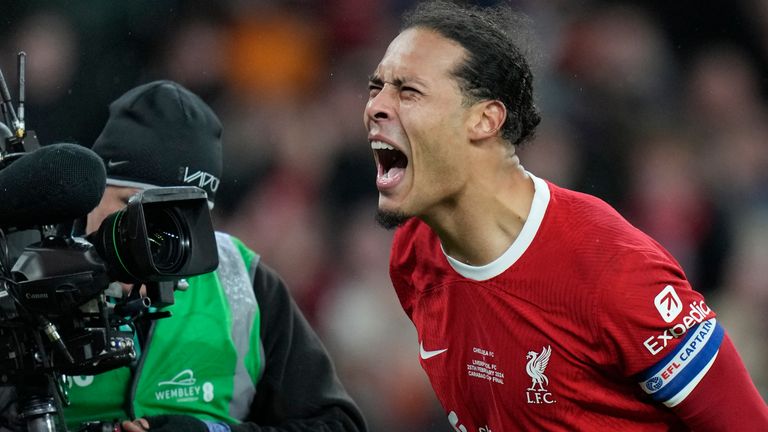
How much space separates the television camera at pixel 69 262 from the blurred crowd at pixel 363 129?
96.6 inches

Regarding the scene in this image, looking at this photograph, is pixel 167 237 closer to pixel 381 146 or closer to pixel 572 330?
pixel 381 146

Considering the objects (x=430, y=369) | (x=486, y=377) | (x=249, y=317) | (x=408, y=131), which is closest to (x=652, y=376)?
(x=486, y=377)

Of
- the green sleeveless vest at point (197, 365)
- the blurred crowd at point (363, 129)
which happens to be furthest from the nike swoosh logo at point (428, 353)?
the blurred crowd at point (363, 129)

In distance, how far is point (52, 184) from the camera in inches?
77.9

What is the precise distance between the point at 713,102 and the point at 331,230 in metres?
1.87

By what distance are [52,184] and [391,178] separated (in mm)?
799

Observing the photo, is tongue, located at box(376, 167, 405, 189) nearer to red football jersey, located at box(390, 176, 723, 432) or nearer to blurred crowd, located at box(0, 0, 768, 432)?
red football jersey, located at box(390, 176, 723, 432)

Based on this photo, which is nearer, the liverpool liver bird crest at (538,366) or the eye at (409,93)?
the liverpool liver bird crest at (538,366)

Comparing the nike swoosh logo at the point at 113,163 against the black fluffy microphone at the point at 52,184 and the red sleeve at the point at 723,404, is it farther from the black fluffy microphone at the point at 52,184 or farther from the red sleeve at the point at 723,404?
the red sleeve at the point at 723,404

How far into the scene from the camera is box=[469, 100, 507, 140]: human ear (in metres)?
2.50

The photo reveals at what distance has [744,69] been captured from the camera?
205 inches

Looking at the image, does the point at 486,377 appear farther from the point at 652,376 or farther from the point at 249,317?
the point at 249,317

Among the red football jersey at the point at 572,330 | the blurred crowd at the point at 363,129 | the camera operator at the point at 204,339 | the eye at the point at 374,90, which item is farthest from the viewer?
the blurred crowd at the point at 363,129

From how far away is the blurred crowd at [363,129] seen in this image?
4695 millimetres
